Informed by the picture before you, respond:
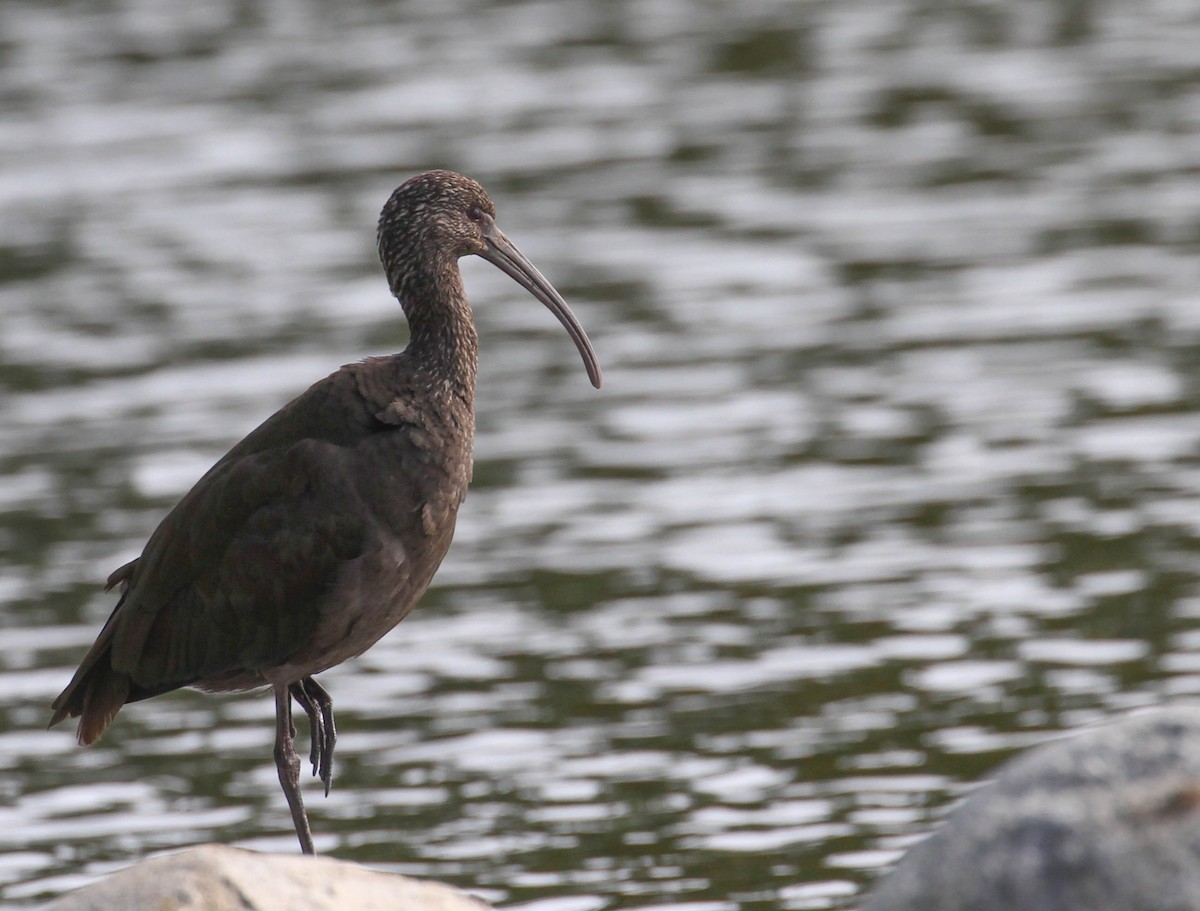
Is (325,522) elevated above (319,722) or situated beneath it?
elevated above

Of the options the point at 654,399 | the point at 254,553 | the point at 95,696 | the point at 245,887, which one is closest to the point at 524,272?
the point at 254,553

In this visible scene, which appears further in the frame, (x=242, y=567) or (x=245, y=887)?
(x=242, y=567)

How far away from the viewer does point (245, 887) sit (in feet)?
18.7

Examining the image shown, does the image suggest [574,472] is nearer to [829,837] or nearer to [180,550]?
[829,837]

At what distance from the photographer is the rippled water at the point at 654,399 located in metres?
9.11

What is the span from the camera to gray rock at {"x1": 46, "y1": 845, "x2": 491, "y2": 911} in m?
5.64

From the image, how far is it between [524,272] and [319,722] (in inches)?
67.0

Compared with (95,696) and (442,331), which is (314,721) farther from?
(442,331)

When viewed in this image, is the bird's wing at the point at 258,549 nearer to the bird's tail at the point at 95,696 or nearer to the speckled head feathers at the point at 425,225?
the bird's tail at the point at 95,696

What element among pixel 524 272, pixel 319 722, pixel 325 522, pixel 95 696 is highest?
pixel 524 272

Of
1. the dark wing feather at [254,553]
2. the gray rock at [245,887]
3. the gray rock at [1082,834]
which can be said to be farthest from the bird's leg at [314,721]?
the gray rock at [1082,834]

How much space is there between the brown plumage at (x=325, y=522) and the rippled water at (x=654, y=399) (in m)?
1.31

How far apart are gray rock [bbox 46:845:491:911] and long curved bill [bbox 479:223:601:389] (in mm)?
2485

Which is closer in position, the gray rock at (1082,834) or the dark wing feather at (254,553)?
the gray rock at (1082,834)
